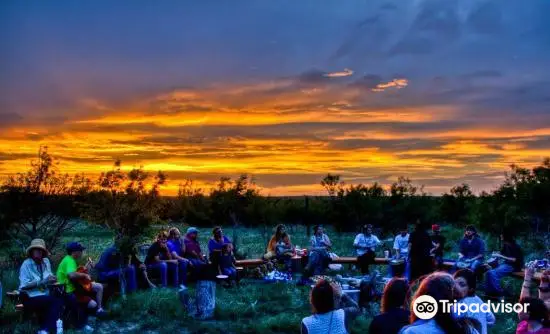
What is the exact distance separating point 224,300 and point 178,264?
194 centimetres

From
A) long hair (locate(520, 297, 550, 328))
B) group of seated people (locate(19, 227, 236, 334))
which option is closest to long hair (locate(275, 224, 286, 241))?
group of seated people (locate(19, 227, 236, 334))

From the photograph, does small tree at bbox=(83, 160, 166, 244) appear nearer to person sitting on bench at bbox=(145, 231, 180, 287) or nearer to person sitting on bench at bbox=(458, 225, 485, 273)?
person sitting on bench at bbox=(145, 231, 180, 287)

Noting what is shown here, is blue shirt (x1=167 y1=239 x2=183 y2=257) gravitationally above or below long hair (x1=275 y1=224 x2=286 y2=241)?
below

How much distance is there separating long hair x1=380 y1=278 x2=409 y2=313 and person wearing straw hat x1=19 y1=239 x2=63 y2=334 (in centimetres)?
560

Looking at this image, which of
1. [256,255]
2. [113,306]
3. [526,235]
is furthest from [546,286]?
[526,235]

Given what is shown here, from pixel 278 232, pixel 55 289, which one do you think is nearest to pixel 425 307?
pixel 55 289

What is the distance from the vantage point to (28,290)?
30.2ft

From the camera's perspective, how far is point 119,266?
11805 millimetres

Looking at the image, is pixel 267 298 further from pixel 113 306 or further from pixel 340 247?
pixel 340 247

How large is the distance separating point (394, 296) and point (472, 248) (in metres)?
9.23

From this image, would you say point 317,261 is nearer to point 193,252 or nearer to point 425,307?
point 193,252

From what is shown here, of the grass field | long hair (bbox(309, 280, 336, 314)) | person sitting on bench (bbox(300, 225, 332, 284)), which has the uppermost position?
long hair (bbox(309, 280, 336, 314))

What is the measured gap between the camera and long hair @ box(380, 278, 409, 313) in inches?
195

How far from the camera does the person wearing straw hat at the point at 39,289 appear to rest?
902cm
